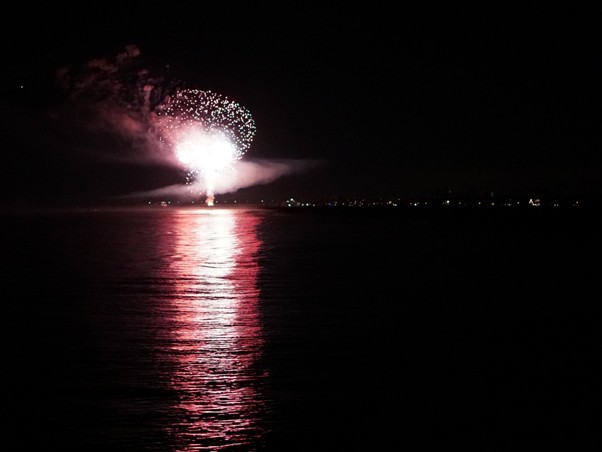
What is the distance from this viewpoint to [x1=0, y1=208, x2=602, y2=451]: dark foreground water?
27.6 ft

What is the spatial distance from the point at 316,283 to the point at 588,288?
23.1ft

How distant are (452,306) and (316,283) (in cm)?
615

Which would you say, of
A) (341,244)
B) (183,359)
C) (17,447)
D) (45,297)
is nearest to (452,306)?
(183,359)

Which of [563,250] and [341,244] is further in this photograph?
[341,244]

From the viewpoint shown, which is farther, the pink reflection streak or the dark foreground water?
the pink reflection streak

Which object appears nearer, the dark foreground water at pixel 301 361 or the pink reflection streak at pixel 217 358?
the dark foreground water at pixel 301 361

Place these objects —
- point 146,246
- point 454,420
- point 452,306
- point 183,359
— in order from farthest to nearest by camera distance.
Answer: point 146,246, point 452,306, point 183,359, point 454,420

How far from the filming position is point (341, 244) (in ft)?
147

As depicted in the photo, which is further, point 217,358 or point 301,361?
point 217,358

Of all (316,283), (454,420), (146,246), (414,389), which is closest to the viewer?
(454,420)

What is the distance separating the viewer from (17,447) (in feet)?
25.7

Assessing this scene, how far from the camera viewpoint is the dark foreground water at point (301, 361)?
8398 mm

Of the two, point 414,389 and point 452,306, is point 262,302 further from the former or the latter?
point 414,389

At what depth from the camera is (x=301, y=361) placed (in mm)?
11938
